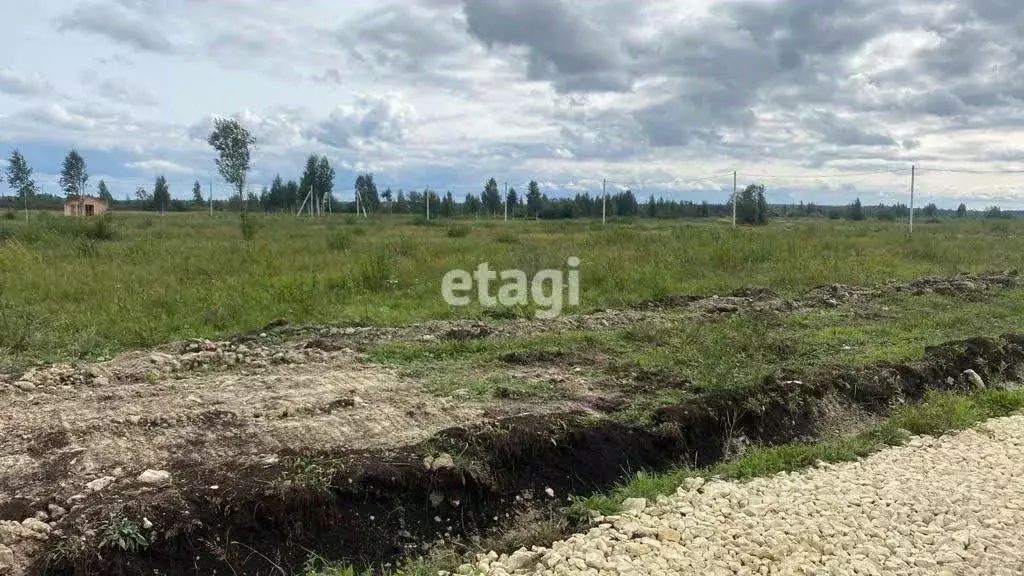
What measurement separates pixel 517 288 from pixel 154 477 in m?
7.51

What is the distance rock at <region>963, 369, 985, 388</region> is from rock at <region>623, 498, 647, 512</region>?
433 centimetres

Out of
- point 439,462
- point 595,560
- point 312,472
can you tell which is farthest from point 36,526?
point 595,560

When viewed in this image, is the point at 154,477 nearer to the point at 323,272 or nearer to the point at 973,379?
the point at 973,379

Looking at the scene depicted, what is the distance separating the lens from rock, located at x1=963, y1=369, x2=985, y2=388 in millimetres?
6492

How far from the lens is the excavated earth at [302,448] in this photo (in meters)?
3.58

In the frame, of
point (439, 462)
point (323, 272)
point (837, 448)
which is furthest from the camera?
point (323, 272)

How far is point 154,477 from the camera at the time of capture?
3.96m

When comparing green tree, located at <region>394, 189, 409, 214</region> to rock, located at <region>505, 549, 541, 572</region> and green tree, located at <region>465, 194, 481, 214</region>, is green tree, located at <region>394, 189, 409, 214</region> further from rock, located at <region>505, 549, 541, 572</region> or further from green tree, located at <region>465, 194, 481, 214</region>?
rock, located at <region>505, 549, 541, 572</region>

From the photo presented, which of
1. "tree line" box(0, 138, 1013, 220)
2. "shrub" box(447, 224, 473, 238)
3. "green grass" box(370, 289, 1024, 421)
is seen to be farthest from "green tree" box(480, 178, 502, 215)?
"green grass" box(370, 289, 1024, 421)

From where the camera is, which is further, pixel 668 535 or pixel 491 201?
pixel 491 201

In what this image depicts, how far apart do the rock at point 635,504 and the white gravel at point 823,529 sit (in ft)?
0.04

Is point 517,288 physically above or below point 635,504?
above

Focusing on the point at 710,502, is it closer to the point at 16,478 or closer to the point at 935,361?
the point at 16,478

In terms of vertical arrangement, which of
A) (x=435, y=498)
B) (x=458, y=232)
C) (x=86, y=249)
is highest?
Result: (x=458, y=232)
